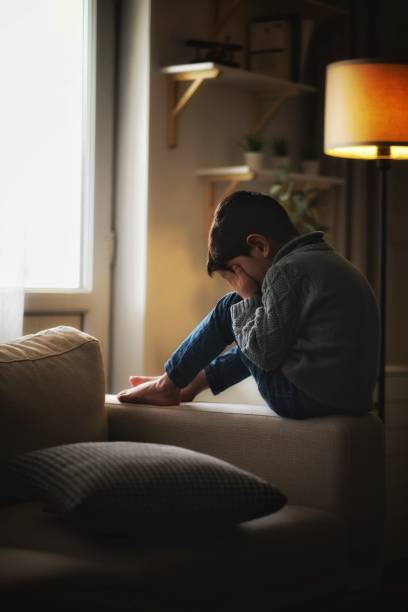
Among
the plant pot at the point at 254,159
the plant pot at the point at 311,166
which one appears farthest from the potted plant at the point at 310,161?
the plant pot at the point at 254,159

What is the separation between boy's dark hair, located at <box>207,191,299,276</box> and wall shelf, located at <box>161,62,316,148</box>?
956mm

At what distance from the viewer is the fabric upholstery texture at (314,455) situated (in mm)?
1802

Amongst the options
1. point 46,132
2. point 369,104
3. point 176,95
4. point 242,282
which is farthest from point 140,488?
point 176,95

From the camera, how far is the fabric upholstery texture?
1802 millimetres

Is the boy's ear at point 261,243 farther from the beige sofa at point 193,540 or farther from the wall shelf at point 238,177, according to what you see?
the wall shelf at point 238,177

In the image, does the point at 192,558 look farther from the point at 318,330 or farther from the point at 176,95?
the point at 176,95

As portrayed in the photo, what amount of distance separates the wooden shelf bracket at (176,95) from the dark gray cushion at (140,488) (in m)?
1.62

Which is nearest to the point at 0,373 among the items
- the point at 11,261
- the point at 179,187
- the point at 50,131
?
the point at 11,261

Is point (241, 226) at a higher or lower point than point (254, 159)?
lower

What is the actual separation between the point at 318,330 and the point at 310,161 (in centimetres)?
167

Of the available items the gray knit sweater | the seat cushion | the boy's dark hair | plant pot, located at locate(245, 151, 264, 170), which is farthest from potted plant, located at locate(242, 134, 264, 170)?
the seat cushion

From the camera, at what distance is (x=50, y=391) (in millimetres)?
1895

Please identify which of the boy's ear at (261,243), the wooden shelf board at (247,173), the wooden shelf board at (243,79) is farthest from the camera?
the wooden shelf board at (247,173)

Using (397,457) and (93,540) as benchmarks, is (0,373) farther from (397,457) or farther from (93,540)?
(397,457)
